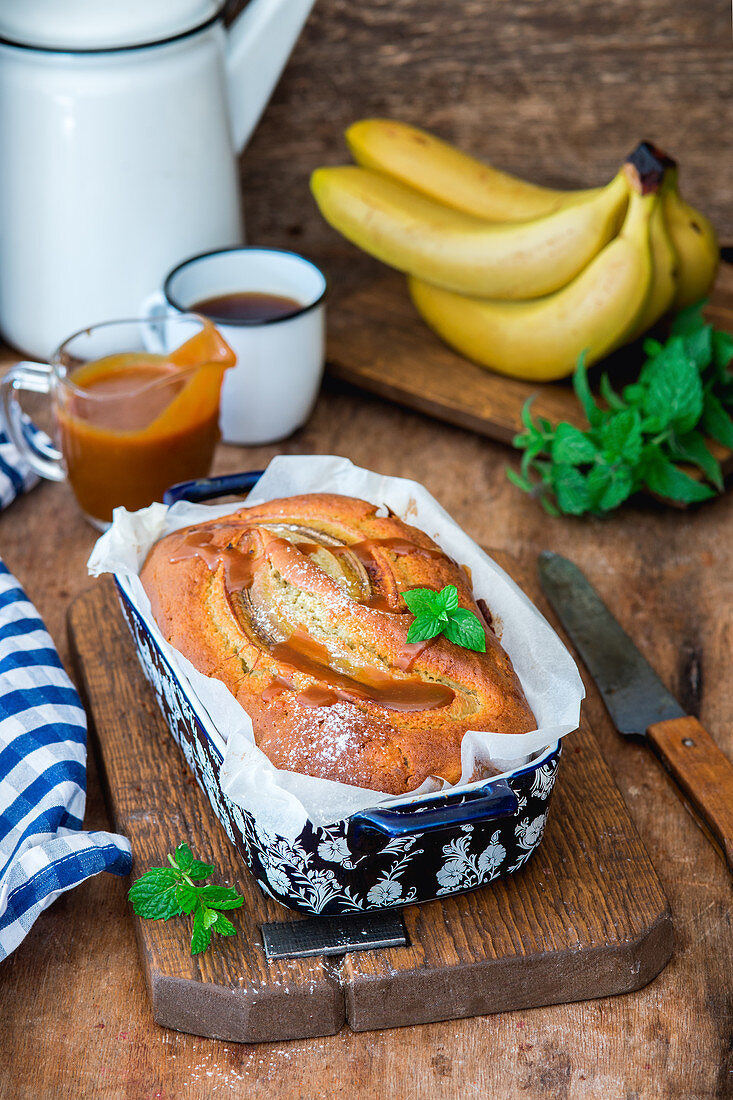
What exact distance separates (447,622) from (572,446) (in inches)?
19.4

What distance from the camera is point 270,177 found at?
1953 mm

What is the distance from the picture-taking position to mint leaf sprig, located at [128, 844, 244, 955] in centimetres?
89

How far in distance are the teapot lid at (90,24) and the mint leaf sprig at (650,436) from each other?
694 millimetres

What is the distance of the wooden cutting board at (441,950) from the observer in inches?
34.2

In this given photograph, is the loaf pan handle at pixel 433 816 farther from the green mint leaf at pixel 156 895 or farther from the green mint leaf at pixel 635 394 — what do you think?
the green mint leaf at pixel 635 394

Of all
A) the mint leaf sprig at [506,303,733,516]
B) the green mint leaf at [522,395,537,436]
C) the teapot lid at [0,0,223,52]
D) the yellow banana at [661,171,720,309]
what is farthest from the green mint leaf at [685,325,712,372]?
the teapot lid at [0,0,223,52]

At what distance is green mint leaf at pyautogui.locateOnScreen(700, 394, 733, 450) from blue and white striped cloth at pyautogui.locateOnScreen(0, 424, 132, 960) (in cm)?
89

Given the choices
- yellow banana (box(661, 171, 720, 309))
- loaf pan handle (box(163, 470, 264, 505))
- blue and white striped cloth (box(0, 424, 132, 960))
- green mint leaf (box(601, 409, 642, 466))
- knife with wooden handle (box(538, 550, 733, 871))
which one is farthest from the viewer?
yellow banana (box(661, 171, 720, 309))

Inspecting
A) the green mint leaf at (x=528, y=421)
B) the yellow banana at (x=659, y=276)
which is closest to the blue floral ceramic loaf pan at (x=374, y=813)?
the green mint leaf at (x=528, y=421)

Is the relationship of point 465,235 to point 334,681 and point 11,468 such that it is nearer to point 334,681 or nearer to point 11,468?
point 11,468

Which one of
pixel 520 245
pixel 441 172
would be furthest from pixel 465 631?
pixel 441 172

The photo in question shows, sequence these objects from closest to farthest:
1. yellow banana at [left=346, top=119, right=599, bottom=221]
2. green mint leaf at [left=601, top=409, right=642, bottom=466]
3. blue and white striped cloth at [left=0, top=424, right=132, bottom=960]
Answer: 1. blue and white striped cloth at [left=0, top=424, right=132, bottom=960]
2. green mint leaf at [left=601, top=409, right=642, bottom=466]
3. yellow banana at [left=346, top=119, right=599, bottom=221]

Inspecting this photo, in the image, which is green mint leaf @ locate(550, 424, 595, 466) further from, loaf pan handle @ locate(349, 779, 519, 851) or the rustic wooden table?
loaf pan handle @ locate(349, 779, 519, 851)

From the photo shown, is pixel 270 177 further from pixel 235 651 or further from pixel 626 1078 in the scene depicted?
pixel 626 1078
